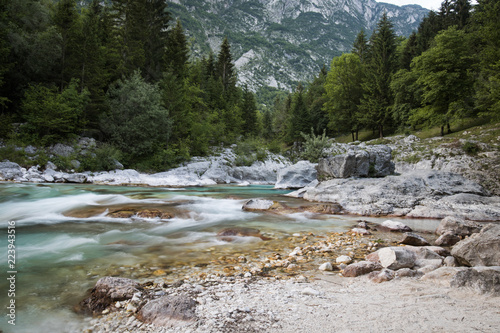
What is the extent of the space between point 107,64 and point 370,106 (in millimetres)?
36007

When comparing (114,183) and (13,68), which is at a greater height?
(13,68)

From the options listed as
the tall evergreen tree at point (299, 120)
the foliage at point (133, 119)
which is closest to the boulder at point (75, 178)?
the foliage at point (133, 119)

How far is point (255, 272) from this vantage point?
4.25 meters

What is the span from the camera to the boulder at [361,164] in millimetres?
14734

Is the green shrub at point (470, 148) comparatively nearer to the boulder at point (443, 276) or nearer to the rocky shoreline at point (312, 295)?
the rocky shoreline at point (312, 295)

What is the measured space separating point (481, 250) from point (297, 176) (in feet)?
56.3

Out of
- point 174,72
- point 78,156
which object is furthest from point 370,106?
point 78,156

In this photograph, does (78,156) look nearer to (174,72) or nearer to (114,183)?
(114,183)

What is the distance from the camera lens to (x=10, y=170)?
15531 millimetres

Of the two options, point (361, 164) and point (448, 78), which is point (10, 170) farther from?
point (448, 78)

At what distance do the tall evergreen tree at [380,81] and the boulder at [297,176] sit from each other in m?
20.2

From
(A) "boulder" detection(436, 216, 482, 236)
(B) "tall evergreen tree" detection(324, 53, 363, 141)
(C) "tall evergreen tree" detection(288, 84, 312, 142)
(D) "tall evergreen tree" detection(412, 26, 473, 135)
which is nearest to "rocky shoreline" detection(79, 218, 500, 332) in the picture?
(A) "boulder" detection(436, 216, 482, 236)

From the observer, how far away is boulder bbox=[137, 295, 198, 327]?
258 cm

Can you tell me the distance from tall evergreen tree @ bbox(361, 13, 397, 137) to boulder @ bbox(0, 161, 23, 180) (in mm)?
39428
